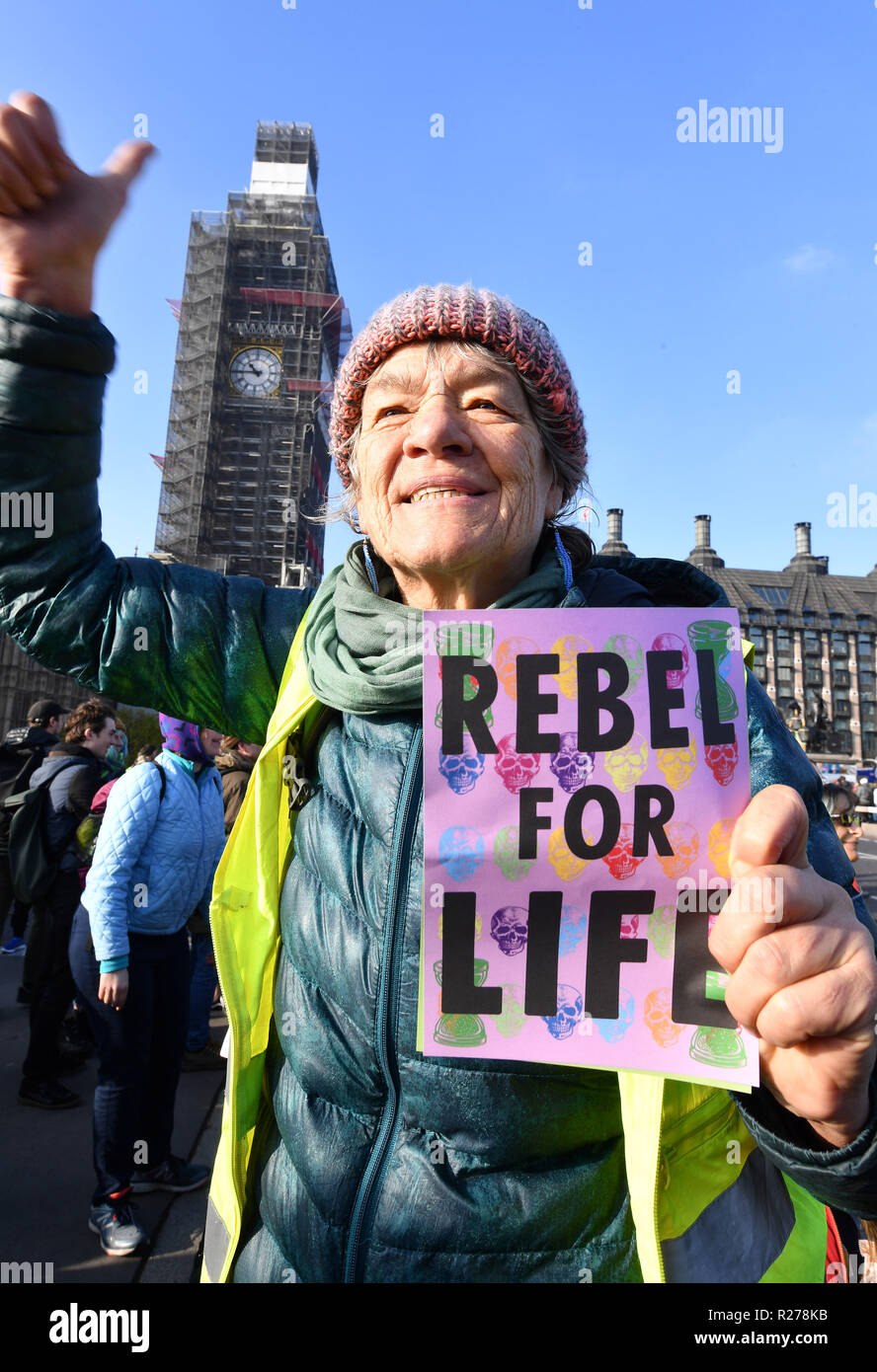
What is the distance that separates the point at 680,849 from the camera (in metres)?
0.99

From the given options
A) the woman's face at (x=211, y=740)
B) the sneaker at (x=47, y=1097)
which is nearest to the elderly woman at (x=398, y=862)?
the woman's face at (x=211, y=740)

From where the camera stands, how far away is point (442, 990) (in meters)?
1.03

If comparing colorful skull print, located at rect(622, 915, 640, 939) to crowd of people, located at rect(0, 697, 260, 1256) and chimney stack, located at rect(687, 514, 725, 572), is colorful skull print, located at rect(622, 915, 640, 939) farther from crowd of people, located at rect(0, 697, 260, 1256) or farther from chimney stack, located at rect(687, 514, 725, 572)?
chimney stack, located at rect(687, 514, 725, 572)

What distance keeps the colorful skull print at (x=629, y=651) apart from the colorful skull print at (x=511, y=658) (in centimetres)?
10

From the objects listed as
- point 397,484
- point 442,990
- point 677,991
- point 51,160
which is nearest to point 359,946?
point 442,990

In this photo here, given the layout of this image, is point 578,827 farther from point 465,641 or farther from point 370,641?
point 370,641

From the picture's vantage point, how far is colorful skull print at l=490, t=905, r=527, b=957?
103 cm

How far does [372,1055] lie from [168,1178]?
3.15 meters

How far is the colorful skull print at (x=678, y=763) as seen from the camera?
3.27ft

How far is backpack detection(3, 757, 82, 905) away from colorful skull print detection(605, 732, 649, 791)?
14.4ft

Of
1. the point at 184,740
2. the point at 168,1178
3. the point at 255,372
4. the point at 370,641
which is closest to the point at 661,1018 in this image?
the point at 370,641

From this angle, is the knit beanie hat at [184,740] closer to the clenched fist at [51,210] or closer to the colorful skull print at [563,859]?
the clenched fist at [51,210]

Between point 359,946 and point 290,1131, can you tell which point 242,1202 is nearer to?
point 290,1131

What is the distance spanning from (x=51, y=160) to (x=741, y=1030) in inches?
61.0
